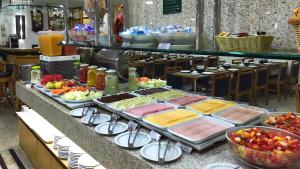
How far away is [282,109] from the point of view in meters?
Result: 1.76

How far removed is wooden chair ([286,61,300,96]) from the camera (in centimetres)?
158

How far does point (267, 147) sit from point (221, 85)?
0.96 metres

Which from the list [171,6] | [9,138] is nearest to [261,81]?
[171,6]

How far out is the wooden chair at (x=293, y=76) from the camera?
158 cm

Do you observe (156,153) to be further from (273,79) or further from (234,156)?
(273,79)

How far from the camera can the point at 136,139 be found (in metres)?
1.56

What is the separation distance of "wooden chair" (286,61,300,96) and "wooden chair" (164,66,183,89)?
3.23 ft

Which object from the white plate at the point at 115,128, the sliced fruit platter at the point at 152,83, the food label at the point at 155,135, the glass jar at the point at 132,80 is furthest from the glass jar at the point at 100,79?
the food label at the point at 155,135

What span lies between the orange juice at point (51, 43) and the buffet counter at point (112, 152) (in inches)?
46.3

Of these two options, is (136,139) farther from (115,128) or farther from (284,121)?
(284,121)

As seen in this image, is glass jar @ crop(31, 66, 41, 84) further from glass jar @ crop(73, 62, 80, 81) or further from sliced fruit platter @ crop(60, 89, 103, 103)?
sliced fruit platter @ crop(60, 89, 103, 103)

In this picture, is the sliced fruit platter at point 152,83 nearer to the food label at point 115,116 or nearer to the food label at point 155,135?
the food label at point 115,116

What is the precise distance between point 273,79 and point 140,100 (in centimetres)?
95

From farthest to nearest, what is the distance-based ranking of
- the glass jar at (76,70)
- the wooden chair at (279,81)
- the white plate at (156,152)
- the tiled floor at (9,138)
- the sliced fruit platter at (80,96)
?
the tiled floor at (9,138) < the glass jar at (76,70) < the sliced fruit platter at (80,96) < the wooden chair at (279,81) < the white plate at (156,152)
